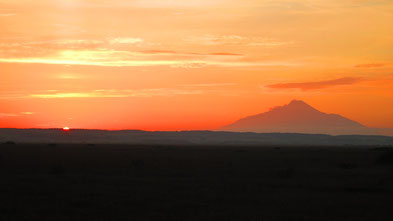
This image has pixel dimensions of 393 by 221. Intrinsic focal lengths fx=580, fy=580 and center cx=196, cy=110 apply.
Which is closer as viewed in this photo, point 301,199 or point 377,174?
point 301,199

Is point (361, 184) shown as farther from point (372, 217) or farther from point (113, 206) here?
point (113, 206)

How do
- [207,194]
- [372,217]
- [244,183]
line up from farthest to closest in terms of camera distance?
[244,183], [207,194], [372,217]

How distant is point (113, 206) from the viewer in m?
21.8

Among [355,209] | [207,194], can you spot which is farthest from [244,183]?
[355,209]

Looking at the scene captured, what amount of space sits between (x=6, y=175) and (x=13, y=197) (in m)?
10.1

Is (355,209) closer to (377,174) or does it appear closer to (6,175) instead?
(377,174)

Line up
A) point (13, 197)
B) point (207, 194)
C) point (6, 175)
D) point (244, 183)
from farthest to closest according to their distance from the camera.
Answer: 1. point (6, 175)
2. point (244, 183)
3. point (207, 194)
4. point (13, 197)

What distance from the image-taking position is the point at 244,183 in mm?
30812

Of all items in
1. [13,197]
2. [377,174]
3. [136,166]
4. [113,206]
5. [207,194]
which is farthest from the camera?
[136,166]

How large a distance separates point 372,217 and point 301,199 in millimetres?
4723

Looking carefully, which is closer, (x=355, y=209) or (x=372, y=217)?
(x=372, y=217)

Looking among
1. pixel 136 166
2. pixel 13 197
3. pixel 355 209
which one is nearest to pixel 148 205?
pixel 13 197

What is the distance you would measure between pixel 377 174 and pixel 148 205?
2093 centimetres

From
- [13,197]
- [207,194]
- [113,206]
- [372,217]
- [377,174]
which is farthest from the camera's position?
[377,174]
